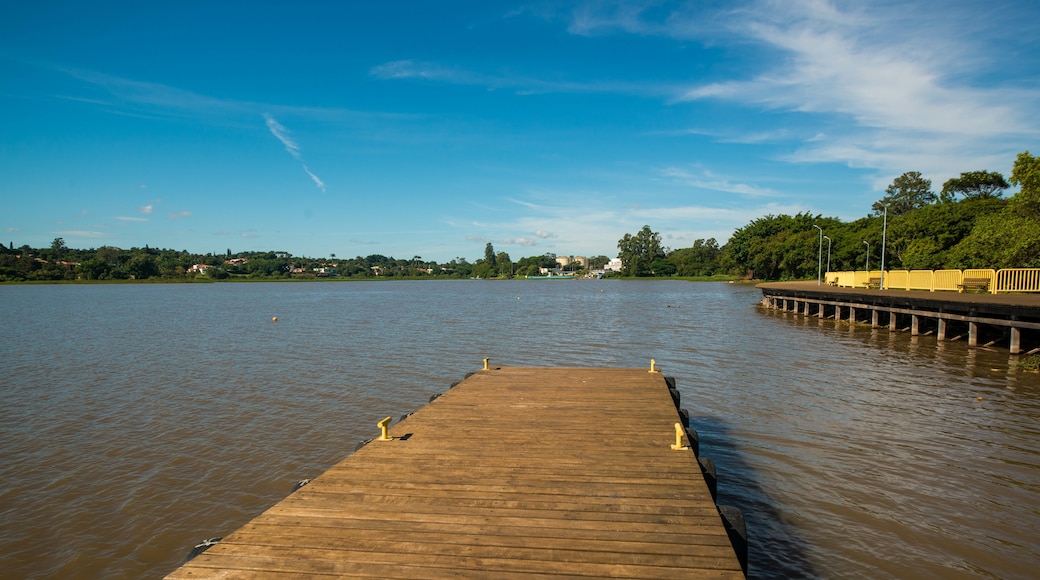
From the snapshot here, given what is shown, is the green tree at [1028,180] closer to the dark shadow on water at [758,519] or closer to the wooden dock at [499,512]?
the dark shadow on water at [758,519]

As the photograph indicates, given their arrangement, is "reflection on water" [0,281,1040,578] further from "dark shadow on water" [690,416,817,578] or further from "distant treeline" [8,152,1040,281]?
"distant treeline" [8,152,1040,281]

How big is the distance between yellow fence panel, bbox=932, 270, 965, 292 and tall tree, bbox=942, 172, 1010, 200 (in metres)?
67.9

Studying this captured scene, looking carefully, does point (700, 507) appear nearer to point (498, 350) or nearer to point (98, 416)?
point (98, 416)

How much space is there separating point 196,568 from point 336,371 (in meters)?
15.4

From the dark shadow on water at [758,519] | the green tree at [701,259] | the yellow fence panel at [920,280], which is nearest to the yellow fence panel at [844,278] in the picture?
the yellow fence panel at [920,280]

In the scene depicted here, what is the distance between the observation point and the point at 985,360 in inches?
742

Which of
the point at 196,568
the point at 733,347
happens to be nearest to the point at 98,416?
the point at 196,568

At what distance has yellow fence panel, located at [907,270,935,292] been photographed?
114ft

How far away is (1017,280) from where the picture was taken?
28875mm

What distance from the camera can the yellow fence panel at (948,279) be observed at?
31.1 m

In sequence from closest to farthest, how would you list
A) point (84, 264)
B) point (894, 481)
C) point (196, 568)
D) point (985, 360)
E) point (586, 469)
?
point (196, 568), point (586, 469), point (894, 481), point (985, 360), point (84, 264)

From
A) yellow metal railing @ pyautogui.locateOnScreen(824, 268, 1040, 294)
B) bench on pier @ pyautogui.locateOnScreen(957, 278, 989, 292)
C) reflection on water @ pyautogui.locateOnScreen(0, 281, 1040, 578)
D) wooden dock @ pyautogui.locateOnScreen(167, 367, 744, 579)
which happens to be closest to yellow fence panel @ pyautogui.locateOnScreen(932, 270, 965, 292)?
yellow metal railing @ pyautogui.locateOnScreen(824, 268, 1040, 294)

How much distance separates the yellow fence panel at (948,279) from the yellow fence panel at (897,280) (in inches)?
131

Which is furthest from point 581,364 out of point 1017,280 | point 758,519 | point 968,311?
point 1017,280
